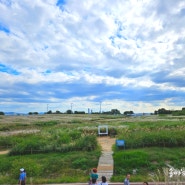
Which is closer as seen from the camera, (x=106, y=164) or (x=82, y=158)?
(x=106, y=164)

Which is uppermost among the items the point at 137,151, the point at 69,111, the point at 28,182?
the point at 69,111

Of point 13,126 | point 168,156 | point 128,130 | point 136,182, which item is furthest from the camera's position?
point 13,126

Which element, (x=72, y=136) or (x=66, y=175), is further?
(x=72, y=136)

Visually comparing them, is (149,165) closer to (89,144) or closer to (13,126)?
(89,144)

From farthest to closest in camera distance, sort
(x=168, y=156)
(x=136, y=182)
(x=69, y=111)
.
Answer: (x=69, y=111) < (x=168, y=156) < (x=136, y=182)

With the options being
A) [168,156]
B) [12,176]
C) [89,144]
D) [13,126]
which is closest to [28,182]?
[12,176]

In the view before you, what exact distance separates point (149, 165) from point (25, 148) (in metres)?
10.7

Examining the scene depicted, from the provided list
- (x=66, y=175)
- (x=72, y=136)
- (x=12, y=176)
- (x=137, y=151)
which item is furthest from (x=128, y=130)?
(x=12, y=176)

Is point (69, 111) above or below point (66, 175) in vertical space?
above

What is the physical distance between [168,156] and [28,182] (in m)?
10.2

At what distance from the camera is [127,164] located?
794 inches

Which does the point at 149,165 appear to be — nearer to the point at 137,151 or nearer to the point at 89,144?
the point at 137,151

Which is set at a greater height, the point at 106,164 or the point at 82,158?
the point at 82,158

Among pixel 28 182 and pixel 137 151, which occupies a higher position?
pixel 137 151
